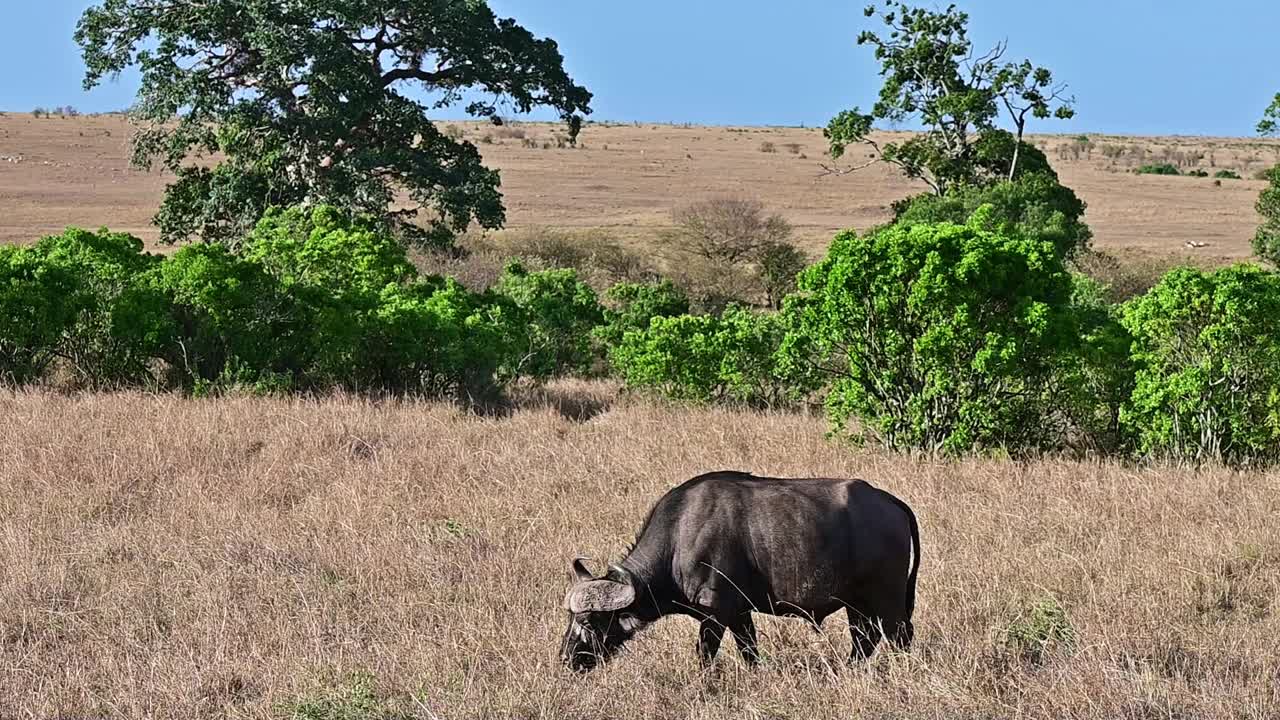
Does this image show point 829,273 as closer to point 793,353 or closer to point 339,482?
point 793,353

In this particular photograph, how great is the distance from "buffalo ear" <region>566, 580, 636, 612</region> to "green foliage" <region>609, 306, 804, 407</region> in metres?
10.3

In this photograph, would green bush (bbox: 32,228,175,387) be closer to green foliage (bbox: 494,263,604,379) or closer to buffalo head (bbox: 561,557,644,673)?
green foliage (bbox: 494,263,604,379)

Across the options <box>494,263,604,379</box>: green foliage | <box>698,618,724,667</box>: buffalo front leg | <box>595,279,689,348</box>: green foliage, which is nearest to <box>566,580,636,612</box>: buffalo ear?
<box>698,618,724,667</box>: buffalo front leg

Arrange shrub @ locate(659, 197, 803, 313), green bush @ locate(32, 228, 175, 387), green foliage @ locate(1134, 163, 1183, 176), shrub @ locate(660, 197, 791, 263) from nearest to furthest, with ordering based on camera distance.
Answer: green bush @ locate(32, 228, 175, 387), shrub @ locate(659, 197, 803, 313), shrub @ locate(660, 197, 791, 263), green foliage @ locate(1134, 163, 1183, 176)

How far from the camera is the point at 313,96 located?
91.0 feet

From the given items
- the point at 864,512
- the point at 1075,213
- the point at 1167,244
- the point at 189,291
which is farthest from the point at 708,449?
the point at 1167,244

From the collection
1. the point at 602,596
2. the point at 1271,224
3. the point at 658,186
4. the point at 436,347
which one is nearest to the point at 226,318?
the point at 436,347

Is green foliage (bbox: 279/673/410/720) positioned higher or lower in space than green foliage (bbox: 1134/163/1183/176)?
lower

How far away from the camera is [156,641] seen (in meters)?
7.31

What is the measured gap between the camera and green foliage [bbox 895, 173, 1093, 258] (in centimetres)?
3067

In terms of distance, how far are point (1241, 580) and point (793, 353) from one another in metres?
6.91

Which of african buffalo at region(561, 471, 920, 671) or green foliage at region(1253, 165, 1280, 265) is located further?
green foliage at region(1253, 165, 1280, 265)

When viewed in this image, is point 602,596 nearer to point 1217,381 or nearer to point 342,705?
point 342,705

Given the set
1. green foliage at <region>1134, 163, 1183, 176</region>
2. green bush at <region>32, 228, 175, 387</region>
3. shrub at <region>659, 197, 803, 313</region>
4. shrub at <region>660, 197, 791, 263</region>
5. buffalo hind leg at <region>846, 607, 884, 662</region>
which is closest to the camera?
buffalo hind leg at <region>846, 607, 884, 662</region>
